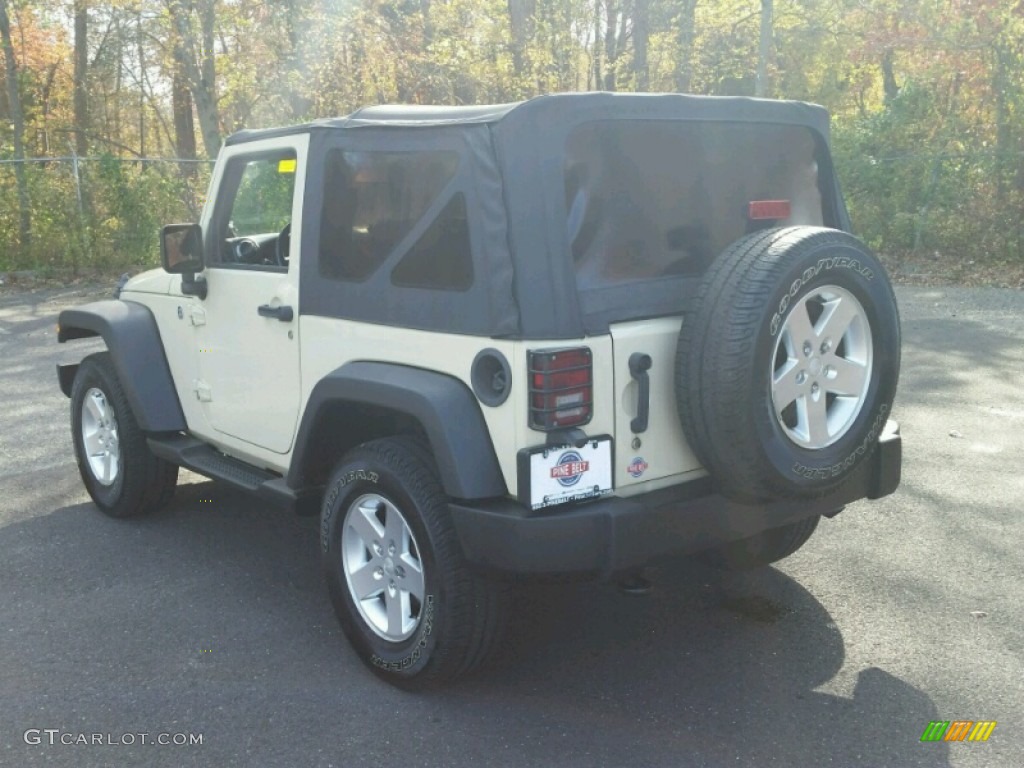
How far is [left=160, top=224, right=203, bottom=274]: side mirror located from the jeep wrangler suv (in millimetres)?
632

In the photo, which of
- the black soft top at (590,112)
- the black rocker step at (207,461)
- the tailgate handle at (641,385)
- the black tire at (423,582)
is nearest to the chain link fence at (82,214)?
the black rocker step at (207,461)

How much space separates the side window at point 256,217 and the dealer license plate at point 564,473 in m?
1.69

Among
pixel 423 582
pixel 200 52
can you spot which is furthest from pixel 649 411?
pixel 200 52

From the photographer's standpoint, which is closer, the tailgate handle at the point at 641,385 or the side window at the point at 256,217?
the tailgate handle at the point at 641,385

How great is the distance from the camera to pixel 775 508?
358 cm

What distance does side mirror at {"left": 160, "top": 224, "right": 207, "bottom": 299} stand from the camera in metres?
4.61

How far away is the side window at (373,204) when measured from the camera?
352 cm

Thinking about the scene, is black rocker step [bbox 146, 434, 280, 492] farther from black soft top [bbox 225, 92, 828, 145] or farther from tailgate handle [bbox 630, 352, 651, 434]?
tailgate handle [bbox 630, 352, 651, 434]

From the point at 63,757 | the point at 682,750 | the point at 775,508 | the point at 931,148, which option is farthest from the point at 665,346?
the point at 931,148

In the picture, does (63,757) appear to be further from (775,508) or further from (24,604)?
(775,508)

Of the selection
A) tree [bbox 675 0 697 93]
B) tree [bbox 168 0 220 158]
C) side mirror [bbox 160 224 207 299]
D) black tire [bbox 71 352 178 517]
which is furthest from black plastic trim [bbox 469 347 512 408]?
tree [bbox 675 0 697 93]

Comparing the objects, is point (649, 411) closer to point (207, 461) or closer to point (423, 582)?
point (423, 582)

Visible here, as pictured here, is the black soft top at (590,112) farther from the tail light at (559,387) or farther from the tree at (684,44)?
the tree at (684,44)

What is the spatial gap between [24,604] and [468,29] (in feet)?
74.8
